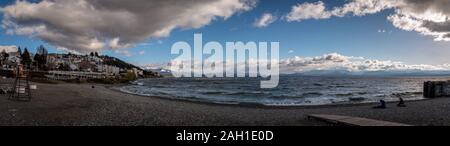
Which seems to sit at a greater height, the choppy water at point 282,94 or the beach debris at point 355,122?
the beach debris at point 355,122

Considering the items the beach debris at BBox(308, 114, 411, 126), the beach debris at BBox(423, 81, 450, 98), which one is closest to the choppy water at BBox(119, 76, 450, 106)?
the beach debris at BBox(423, 81, 450, 98)

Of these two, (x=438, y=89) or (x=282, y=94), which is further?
(x=282, y=94)

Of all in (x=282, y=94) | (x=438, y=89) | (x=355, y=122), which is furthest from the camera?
(x=282, y=94)

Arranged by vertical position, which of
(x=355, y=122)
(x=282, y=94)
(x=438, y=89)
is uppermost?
(x=355, y=122)

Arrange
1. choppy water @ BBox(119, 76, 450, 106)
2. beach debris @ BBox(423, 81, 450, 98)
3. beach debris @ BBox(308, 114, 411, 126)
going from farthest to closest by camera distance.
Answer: beach debris @ BBox(423, 81, 450, 98), choppy water @ BBox(119, 76, 450, 106), beach debris @ BBox(308, 114, 411, 126)

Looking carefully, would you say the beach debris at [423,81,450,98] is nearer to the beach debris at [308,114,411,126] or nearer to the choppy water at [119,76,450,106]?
the choppy water at [119,76,450,106]

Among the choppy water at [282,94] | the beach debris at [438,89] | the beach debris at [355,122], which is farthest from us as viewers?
→ the beach debris at [438,89]

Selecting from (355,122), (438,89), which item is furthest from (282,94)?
(355,122)

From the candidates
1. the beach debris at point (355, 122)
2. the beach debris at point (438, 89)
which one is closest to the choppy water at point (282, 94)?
the beach debris at point (438, 89)

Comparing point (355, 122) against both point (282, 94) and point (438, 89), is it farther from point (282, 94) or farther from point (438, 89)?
point (438, 89)

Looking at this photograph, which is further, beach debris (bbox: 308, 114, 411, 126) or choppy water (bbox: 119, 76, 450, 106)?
choppy water (bbox: 119, 76, 450, 106)

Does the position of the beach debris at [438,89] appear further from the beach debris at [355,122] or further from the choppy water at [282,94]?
the beach debris at [355,122]

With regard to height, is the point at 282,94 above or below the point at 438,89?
below
